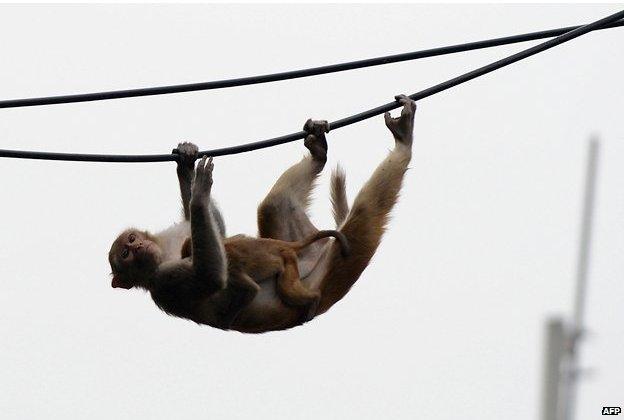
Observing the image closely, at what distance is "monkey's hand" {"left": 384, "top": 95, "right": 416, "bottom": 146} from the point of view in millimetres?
12484

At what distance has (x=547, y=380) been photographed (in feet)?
61.5

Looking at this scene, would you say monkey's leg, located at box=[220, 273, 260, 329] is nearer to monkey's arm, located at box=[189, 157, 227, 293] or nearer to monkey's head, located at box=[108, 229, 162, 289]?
monkey's arm, located at box=[189, 157, 227, 293]

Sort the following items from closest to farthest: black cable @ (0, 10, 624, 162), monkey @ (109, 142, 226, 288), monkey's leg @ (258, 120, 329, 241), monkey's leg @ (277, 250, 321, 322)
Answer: black cable @ (0, 10, 624, 162) → monkey's leg @ (277, 250, 321, 322) → monkey @ (109, 142, 226, 288) → monkey's leg @ (258, 120, 329, 241)

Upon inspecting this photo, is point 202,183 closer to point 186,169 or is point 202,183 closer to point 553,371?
point 186,169

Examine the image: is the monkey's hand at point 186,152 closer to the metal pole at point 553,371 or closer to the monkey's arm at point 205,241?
the monkey's arm at point 205,241

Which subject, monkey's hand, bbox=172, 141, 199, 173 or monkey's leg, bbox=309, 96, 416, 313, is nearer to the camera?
monkey's hand, bbox=172, 141, 199, 173

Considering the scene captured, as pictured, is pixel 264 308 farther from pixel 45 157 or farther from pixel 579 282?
pixel 579 282

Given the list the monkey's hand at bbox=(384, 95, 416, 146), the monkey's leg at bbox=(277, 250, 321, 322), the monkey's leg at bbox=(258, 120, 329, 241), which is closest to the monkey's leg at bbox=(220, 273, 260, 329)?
the monkey's leg at bbox=(277, 250, 321, 322)

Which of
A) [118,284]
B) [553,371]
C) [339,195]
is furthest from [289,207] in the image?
[553,371]

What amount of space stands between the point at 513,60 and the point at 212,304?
3.40 m

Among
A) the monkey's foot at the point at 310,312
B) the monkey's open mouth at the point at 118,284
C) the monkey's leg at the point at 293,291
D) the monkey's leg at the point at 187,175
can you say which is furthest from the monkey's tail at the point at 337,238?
the monkey's open mouth at the point at 118,284

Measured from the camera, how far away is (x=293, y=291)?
41.4 ft

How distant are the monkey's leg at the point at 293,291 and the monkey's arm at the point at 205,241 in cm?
64

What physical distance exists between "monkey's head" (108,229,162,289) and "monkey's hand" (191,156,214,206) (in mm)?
995
